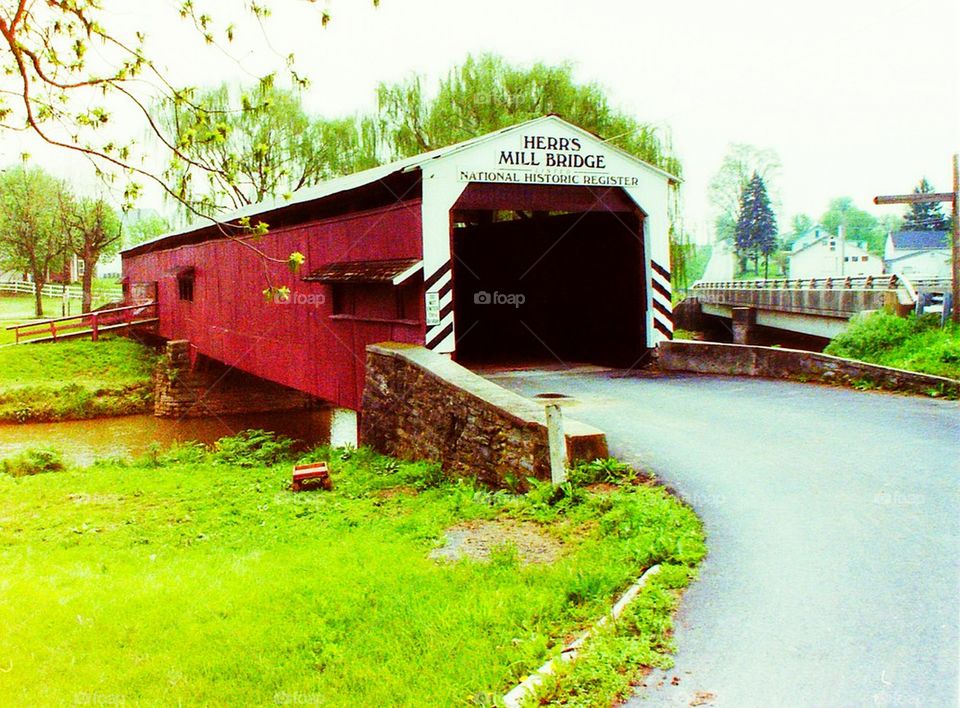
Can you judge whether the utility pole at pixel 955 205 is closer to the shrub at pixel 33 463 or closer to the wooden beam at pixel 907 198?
the wooden beam at pixel 907 198

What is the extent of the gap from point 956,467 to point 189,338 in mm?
23763

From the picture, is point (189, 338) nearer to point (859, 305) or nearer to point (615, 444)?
point (859, 305)

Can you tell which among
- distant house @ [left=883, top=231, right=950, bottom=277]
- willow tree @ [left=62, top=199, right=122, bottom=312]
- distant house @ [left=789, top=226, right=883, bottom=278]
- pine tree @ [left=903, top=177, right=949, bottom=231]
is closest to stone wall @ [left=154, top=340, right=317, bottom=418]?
willow tree @ [left=62, top=199, right=122, bottom=312]

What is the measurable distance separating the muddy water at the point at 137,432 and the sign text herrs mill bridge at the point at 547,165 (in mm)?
10991

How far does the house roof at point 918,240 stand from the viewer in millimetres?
52281

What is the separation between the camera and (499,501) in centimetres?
830

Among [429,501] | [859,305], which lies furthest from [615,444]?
[859,305]

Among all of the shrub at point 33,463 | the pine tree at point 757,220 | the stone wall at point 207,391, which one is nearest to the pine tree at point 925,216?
the pine tree at point 757,220

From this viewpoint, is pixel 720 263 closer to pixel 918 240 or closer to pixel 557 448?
pixel 918 240

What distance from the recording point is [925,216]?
2265 inches

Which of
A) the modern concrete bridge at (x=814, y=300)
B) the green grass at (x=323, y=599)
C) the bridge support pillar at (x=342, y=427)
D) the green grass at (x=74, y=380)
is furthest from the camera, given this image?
the green grass at (x=74, y=380)

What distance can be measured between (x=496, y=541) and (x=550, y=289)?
34.7 feet

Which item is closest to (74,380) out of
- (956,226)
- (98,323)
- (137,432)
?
(137,432)

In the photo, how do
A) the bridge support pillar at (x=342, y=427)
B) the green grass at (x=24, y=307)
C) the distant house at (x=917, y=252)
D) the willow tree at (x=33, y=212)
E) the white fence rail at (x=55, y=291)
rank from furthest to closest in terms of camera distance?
the distant house at (x=917, y=252), the white fence rail at (x=55, y=291), the green grass at (x=24, y=307), the willow tree at (x=33, y=212), the bridge support pillar at (x=342, y=427)
